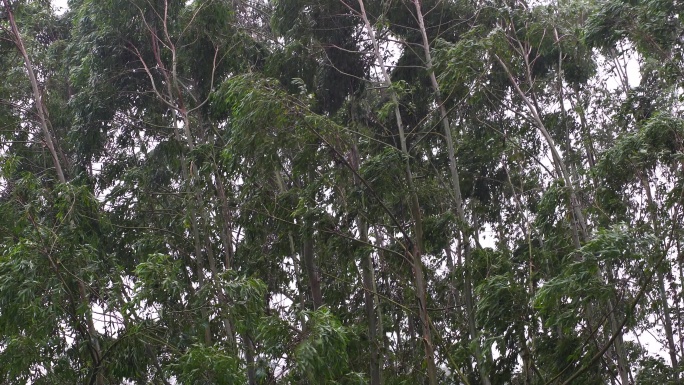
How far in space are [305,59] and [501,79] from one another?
8.55 feet

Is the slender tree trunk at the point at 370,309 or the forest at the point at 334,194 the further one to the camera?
the slender tree trunk at the point at 370,309

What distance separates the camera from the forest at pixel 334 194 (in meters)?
6.66

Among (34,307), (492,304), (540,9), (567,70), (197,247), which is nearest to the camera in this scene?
(34,307)

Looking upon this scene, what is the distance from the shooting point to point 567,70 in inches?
442

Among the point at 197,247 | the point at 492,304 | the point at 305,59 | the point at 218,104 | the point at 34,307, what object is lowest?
the point at 34,307

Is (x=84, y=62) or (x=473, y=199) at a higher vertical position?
(x=84, y=62)

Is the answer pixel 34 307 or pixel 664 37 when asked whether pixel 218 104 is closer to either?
pixel 34 307

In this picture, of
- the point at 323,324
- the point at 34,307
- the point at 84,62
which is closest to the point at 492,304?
the point at 323,324

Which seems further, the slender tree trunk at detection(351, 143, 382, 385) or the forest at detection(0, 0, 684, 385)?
the slender tree trunk at detection(351, 143, 382, 385)

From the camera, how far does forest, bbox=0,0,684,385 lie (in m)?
6.66

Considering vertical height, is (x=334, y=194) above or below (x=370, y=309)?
above

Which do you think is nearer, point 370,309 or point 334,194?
point 334,194

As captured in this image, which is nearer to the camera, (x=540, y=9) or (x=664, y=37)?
(x=664, y=37)

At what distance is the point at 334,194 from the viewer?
801cm
